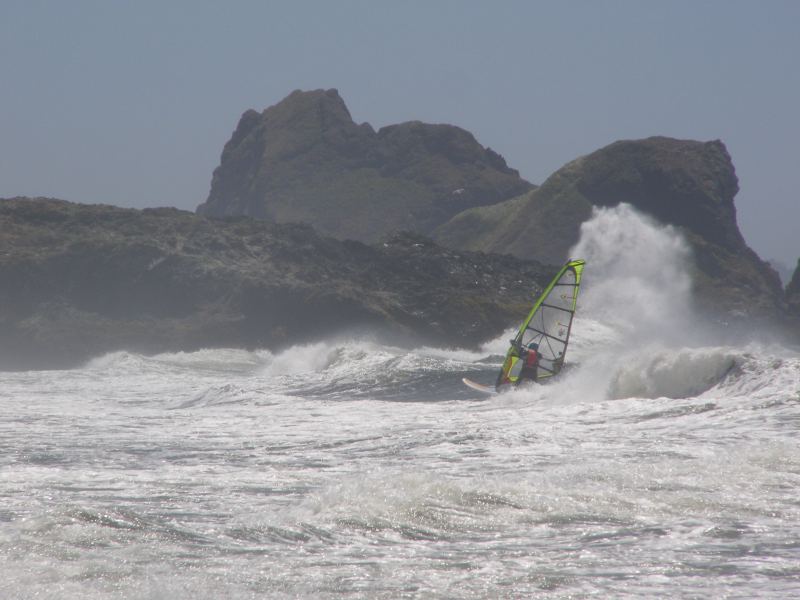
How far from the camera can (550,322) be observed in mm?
24688

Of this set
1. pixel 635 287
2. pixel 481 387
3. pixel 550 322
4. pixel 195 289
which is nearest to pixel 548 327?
pixel 550 322

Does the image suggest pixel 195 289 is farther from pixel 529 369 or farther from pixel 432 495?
pixel 432 495

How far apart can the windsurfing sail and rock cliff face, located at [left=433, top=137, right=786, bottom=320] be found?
63.7m

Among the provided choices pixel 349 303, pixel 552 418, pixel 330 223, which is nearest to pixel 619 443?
pixel 552 418

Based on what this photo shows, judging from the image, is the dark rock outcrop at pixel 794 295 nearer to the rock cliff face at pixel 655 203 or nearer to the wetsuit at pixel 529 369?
the rock cliff face at pixel 655 203

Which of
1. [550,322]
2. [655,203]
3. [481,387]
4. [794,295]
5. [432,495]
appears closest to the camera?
[432,495]

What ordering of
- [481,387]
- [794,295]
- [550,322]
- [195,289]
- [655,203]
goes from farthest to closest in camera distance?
[655,203] → [794,295] → [195,289] → [550,322] → [481,387]

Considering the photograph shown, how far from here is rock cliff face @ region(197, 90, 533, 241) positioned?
134625 millimetres

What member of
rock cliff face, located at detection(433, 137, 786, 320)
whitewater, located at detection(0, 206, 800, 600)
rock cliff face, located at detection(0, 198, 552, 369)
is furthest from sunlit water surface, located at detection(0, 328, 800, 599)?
rock cliff face, located at detection(433, 137, 786, 320)

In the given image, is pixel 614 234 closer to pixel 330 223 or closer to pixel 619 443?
pixel 619 443

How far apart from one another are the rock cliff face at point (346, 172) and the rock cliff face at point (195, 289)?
78.1 m

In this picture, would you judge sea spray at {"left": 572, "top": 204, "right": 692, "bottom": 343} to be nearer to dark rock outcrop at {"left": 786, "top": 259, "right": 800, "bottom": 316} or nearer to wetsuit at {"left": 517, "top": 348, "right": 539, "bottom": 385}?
dark rock outcrop at {"left": 786, "top": 259, "right": 800, "bottom": 316}

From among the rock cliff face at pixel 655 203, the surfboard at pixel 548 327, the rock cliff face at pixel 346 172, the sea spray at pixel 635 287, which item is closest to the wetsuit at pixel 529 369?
the surfboard at pixel 548 327

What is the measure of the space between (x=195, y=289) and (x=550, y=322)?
25144 mm
